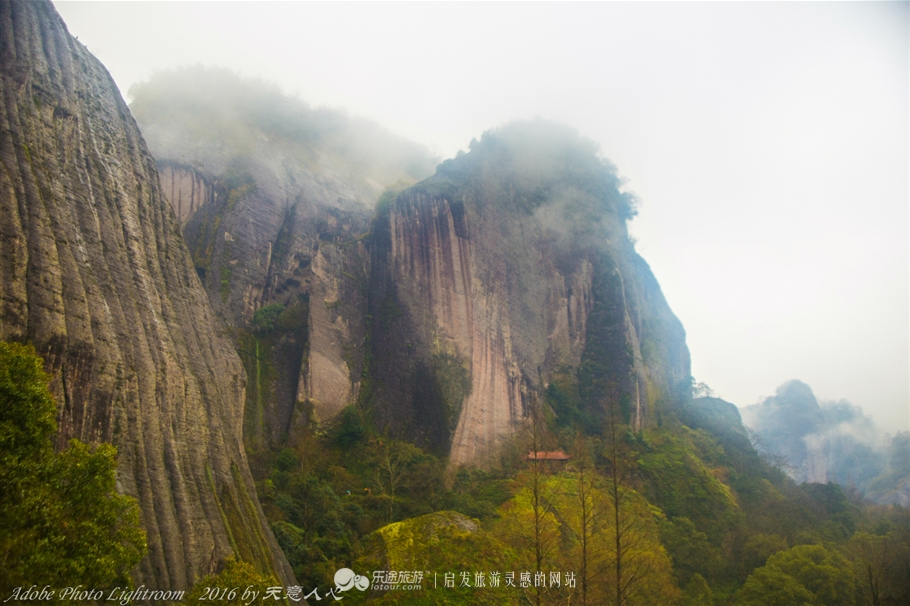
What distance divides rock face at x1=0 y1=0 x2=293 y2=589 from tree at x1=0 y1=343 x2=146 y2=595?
3.15 m

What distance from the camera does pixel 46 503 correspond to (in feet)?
25.0

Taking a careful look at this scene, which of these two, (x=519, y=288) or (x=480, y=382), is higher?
(x=519, y=288)

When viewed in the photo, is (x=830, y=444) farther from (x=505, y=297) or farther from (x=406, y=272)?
(x=406, y=272)

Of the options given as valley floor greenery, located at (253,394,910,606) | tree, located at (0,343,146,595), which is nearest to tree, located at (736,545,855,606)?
valley floor greenery, located at (253,394,910,606)

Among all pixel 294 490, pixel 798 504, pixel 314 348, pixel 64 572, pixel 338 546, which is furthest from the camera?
pixel 314 348

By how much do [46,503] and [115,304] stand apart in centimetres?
754

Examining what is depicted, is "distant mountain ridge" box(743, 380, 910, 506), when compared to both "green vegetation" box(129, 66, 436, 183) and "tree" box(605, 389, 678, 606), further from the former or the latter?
"green vegetation" box(129, 66, 436, 183)

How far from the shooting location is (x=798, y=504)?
30.7m

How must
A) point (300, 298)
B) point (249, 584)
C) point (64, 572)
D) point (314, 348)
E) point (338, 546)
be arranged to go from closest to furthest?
point (64, 572) < point (249, 584) < point (338, 546) < point (314, 348) < point (300, 298)

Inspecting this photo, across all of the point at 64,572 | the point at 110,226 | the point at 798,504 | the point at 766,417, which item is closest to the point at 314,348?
the point at 110,226

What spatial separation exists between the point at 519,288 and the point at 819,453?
163 ft

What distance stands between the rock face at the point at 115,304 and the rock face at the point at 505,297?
1669 centimetres

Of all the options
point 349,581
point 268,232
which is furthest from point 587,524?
point 268,232

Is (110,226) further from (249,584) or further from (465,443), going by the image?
(465,443)
